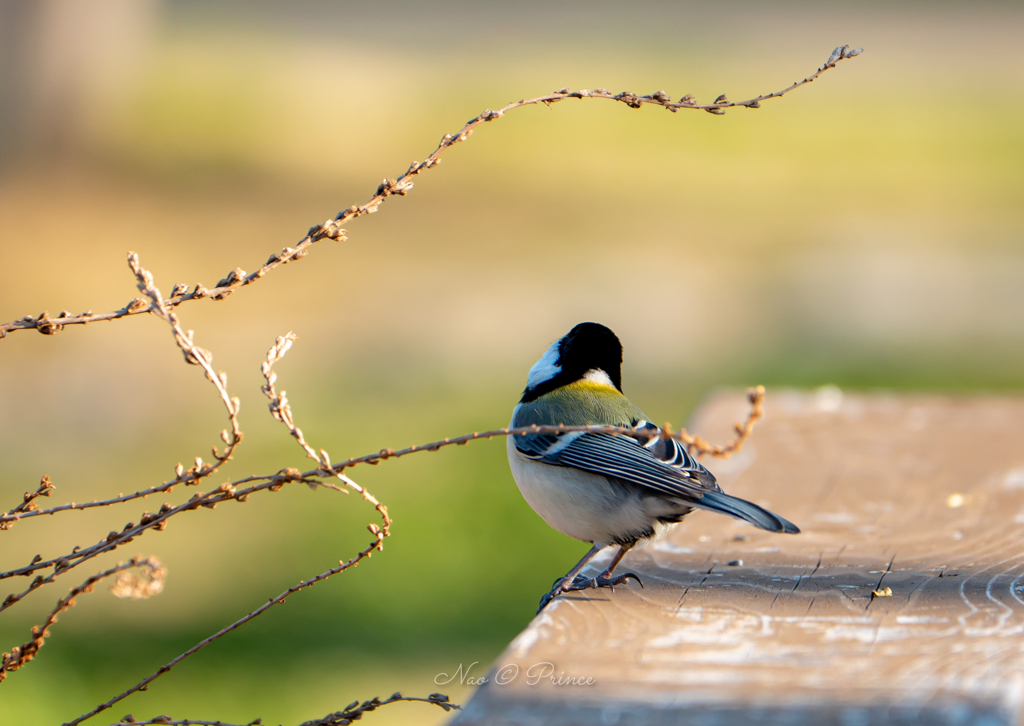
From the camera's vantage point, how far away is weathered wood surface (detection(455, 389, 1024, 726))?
162 cm

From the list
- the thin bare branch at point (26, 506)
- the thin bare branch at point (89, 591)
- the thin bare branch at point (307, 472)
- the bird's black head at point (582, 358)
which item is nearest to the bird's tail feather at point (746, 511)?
the thin bare branch at point (307, 472)

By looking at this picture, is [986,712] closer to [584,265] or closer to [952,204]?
[584,265]

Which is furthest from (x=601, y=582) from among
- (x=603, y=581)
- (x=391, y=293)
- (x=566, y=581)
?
(x=391, y=293)

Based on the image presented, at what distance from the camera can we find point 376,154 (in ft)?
45.2

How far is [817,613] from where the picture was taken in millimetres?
2057

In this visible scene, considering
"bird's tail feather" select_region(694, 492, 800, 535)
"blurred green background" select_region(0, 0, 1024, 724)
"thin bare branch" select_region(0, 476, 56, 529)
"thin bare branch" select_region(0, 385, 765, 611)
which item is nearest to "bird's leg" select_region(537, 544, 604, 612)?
"bird's tail feather" select_region(694, 492, 800, 535)

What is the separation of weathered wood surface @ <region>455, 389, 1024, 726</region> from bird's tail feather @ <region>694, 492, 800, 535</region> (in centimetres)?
14

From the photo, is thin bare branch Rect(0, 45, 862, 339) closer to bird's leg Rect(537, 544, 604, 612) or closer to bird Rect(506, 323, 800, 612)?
bird Rect(506, 323, 800, 612)

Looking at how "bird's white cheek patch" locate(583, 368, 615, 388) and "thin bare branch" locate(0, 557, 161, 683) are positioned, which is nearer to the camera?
"thin bare branch" locate(0, 557, 161, 683)

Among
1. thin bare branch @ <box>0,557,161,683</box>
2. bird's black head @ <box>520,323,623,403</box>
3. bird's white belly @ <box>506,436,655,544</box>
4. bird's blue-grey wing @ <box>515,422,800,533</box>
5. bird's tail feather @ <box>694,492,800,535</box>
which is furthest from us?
bird's black head @ <box>520,323,623,403</box>

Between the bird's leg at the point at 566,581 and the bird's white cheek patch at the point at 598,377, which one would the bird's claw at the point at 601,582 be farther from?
the bird's white cheek patch at the point at 598,377

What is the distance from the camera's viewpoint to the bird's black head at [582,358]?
9.94 feet

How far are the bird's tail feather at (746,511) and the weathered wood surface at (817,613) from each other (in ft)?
0.45

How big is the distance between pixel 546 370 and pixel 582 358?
133 millimetres
